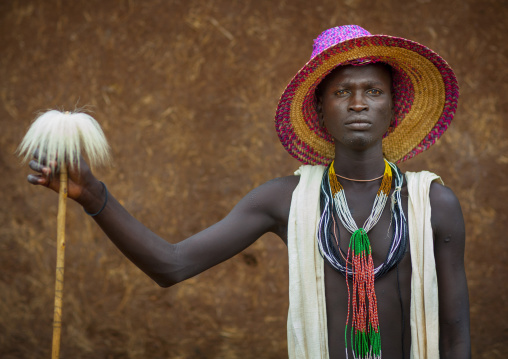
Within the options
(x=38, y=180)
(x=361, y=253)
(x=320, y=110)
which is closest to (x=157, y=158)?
(x=320, y=110)

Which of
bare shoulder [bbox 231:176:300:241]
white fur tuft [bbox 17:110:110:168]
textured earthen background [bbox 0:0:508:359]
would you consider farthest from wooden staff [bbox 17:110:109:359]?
textured earthen background [bbox 0:0:508:359]

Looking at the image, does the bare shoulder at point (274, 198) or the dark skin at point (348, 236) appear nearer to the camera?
the dark skin at point (348, 236)

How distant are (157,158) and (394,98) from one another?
2.14 metres

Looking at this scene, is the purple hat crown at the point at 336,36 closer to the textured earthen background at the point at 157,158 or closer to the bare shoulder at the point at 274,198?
the bare shoulder at the point at 274,198

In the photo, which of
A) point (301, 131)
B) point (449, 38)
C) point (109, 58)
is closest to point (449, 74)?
point (301, 131)

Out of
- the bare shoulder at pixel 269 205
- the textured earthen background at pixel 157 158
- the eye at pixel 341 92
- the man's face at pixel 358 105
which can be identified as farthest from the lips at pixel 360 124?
the textured earthen background at pixel 157 158

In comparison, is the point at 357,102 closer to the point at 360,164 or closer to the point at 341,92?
the point at 341,92

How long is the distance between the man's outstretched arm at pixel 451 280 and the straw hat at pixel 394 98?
0.46 m

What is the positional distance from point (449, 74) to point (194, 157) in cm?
224

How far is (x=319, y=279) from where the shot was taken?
2.75 meters

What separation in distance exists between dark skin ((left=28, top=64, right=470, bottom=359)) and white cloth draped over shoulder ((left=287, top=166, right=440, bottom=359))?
5 centimetres

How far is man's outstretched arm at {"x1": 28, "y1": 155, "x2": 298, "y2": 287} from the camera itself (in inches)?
93.7

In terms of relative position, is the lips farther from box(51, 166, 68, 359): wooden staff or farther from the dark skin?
box(51, 166, 68, 359): wooden staff

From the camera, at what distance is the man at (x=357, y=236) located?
267 cm
